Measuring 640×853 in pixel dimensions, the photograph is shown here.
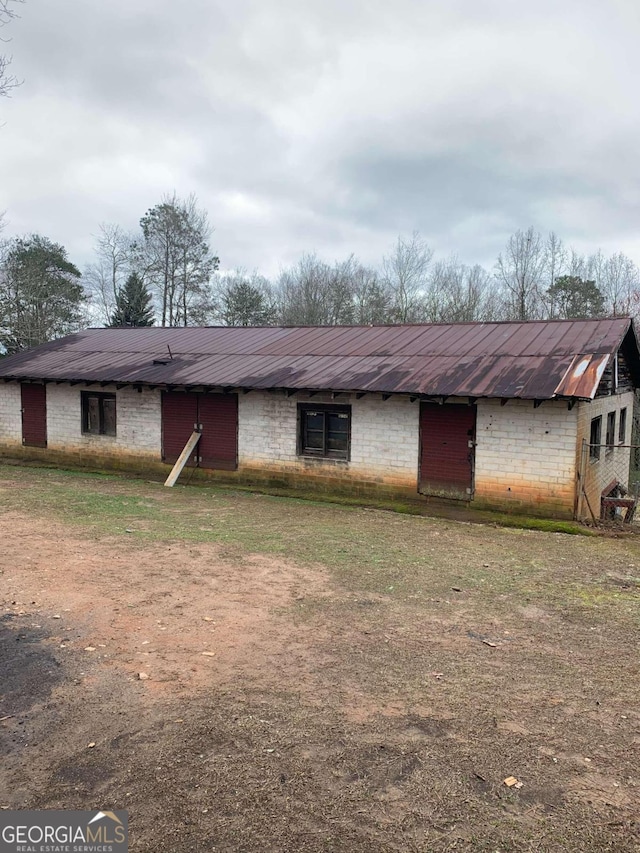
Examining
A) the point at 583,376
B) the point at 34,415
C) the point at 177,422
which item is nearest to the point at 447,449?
the point at 583,376

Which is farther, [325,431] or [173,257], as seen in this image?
[173,257]

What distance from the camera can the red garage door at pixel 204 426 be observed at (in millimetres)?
15539

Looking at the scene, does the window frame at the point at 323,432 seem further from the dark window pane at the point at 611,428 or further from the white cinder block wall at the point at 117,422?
the dark window pane at the point at 611,428

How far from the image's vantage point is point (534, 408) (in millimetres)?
11688

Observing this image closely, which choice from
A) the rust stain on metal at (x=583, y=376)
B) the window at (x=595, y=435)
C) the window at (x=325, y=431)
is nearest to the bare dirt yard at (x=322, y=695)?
the rust stain on metal at (x=583, y=376)

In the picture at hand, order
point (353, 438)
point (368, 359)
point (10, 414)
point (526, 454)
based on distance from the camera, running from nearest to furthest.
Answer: point (526, 454) < point (353, 438) < point (368, 359) < point (10, 414)

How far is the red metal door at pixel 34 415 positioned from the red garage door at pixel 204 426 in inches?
190

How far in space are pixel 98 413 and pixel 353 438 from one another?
330 inches

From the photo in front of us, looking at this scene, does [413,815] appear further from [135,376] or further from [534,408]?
[135,376]

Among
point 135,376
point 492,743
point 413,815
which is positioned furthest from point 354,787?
point 135,376

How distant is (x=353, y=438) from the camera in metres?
13.9

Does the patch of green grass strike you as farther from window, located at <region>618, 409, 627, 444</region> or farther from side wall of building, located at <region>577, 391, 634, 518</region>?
window, located at <region>618, 409, 627, 444</region>

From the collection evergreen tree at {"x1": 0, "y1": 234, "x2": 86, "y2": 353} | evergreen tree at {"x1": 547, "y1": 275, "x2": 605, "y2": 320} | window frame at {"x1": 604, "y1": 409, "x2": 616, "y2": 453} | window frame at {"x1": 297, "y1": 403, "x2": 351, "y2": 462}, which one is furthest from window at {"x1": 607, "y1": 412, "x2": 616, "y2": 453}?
evergreen tree at {"x1": 0, "y1": 234, "x2": 86, "y2": 353}

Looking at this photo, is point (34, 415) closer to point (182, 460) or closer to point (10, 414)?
point (10, 414)
